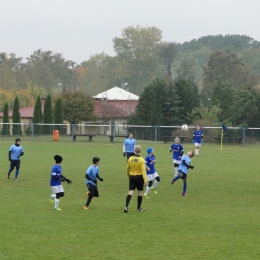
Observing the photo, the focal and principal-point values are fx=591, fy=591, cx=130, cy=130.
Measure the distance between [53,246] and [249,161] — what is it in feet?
76.0

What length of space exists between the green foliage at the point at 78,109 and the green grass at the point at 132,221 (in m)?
42.3

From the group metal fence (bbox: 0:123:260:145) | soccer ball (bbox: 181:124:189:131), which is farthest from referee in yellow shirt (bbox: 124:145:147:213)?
soccer ball (bbox: 181:124:189:131)

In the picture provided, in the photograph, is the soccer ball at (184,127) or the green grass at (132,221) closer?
the green grass at (132,221)

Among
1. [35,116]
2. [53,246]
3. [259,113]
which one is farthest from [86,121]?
[53,246]

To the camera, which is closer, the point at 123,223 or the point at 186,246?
the point at 186,246

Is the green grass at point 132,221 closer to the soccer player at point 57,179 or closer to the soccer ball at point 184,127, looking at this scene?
the soccer player at point 57,179

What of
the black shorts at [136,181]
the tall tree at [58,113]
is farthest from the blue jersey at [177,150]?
the tall tree at [58,113]

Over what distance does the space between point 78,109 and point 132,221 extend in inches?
2131

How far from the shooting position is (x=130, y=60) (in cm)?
13238

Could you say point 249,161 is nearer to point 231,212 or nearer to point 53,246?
point 231,212

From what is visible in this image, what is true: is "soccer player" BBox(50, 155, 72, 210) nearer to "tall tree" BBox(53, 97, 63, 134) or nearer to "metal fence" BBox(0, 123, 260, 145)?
"metal fence" BBox(0, 123, 260, 145)

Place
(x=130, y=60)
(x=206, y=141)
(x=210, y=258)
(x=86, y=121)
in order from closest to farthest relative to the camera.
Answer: (x=210, y=258) < (x=206, y=141) < (x=86, y=121) < (x=130, y=60)

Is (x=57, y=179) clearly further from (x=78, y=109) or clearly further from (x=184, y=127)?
(x=78, y=109)

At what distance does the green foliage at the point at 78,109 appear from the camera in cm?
6800
